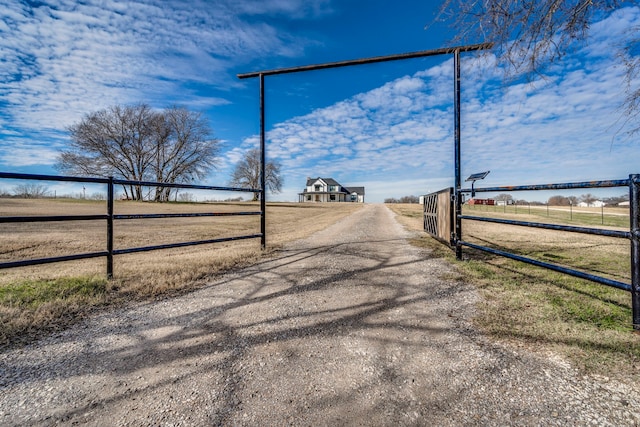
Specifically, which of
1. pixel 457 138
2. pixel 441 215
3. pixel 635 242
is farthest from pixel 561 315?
pixel 441 215

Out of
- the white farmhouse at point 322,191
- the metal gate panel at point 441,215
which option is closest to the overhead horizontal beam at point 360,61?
the metal gate panel at point 441,215

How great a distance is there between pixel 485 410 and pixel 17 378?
2931 mm

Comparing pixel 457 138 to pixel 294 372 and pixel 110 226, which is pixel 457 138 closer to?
pixel 294 372

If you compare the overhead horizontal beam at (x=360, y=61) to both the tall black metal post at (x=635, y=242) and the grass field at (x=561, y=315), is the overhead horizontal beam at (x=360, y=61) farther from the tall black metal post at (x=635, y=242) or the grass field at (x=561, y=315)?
the grass field at (x=561, y=315)

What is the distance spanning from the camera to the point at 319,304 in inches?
117

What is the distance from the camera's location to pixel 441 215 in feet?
21.1

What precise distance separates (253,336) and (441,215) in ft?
18.2

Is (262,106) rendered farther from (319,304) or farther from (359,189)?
(359,189)

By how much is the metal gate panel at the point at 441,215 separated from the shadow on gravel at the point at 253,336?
2176 mm

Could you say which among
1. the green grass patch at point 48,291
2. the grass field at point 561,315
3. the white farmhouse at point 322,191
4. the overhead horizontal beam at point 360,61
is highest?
the white farmhouse at point 322,191

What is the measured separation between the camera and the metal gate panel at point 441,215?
5536 millimetres

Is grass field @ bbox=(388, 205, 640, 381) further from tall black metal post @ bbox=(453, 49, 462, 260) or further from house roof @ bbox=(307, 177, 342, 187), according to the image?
house roof @ bbox=(307, 177, 342, 187)

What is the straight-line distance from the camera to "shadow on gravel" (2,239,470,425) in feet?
5.45

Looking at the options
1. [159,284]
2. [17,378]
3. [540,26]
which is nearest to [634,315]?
[540,26]
